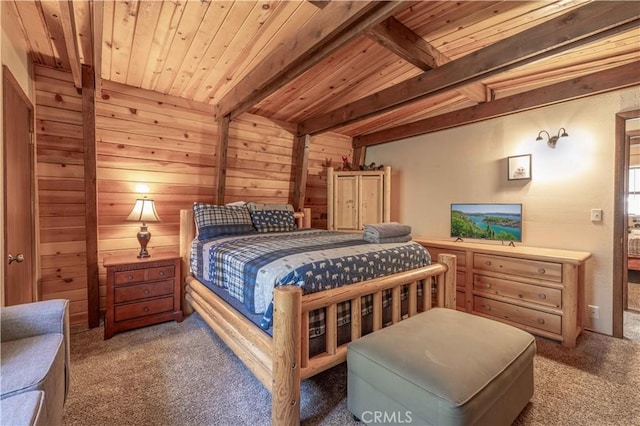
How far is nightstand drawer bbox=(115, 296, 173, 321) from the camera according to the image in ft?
8.34

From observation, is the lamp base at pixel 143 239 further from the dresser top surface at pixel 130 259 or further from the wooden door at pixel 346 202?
the wooden door at pixel 346 202

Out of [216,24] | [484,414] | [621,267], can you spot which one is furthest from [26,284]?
[621,267]

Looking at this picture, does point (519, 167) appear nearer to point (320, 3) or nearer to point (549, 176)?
point (549, 176)

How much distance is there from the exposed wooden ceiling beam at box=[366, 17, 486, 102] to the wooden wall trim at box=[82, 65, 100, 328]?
8.29ft

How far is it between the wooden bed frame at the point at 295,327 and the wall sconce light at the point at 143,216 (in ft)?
3.03

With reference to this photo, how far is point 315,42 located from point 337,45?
14 centimetres

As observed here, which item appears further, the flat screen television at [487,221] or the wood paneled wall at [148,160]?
the flat screen television at [487,221]

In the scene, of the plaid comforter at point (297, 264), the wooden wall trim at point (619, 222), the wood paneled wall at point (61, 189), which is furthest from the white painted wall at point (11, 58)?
the wooden wall trim at point (619, 222)

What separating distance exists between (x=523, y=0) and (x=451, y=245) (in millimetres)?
2170

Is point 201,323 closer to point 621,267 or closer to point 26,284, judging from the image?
point 26,284

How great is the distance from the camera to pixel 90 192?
2.62m

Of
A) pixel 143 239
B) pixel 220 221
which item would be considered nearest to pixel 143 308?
pixel 143 239

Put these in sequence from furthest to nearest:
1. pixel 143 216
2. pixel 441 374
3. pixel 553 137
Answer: pixel 553 137 < pixel 143 216 < pixel 441 374

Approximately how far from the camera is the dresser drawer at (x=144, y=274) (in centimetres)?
253
